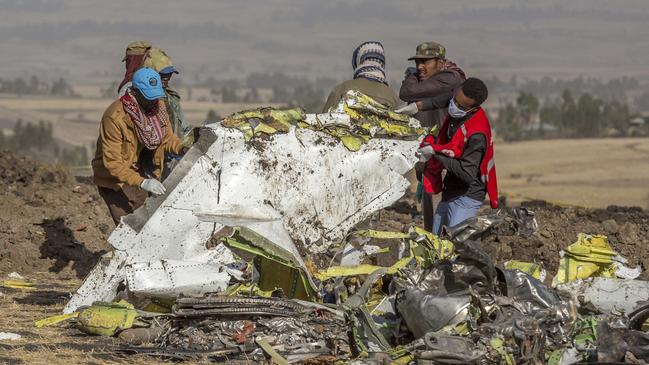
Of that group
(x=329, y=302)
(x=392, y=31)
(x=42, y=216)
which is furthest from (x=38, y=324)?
(x=392, y=31)

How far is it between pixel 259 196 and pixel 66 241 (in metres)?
4.77

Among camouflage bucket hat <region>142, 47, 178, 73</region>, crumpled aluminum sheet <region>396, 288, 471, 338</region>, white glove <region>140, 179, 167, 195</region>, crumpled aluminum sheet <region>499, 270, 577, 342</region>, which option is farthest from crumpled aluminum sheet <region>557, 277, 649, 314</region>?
camouflage bucket hat <region>142, 47, 178, 73</region>

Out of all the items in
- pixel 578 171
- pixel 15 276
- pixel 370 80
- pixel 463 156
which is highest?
pixel 370 80

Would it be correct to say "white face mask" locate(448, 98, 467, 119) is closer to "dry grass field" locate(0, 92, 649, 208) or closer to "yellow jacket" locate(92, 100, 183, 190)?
"yellow jacket" locate(92, 100, 183, 190)

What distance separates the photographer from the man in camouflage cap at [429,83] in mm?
11008

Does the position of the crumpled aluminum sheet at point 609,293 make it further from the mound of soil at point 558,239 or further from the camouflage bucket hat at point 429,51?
the camouflage bucket hat at point 429,51

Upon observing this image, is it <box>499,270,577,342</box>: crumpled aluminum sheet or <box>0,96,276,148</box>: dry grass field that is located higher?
<box>499,270,577,342</box>: crumpled aluminum sheet

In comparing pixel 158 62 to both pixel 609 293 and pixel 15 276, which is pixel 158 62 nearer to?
pixel 15 276

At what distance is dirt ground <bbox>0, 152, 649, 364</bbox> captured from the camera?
853 centimetres

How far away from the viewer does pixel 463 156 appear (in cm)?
927

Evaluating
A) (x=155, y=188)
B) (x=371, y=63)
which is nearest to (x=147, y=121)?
(x=155, y=188)

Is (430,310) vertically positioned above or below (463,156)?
below

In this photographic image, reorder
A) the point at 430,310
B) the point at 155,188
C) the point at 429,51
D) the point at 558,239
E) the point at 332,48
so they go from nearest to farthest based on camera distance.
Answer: the point at 430,310 < the point at 155,188 < the point at 429,51 < the point at 558,239 < the point at 332,48

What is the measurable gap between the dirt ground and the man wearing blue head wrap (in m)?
1.47
